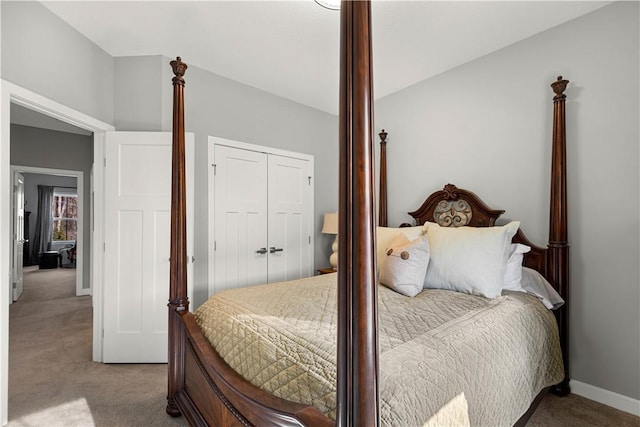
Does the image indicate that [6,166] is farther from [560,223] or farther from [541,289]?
[560,223]

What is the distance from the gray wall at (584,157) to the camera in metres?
1.96

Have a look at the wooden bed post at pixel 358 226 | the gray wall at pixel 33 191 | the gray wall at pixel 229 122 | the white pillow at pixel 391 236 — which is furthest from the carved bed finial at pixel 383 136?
the gray wall at pixel 33 191

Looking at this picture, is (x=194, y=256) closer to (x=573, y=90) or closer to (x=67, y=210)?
(x=573, y=90)

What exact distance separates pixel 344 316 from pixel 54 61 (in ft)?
9.23

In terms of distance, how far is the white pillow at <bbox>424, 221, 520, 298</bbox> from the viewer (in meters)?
1.95

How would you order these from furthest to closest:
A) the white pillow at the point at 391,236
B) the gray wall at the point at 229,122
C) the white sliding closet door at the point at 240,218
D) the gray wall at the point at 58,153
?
the gray wall at the point at 58,153 → the white sliding closet door at the point at 240,218 → the gray wall at the point at 229,122 → the white pillow at the point at 391,236

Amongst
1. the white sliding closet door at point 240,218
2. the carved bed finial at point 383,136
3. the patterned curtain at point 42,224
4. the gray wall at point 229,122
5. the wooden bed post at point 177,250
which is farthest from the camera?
the patterned curtain at point 42,224

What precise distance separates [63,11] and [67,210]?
9.03 m

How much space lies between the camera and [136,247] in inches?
106

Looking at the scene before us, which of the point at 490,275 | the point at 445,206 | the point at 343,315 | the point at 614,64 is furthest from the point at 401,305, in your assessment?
the point at 614,64

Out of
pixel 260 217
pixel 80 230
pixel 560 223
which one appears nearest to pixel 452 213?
pixel 560 223

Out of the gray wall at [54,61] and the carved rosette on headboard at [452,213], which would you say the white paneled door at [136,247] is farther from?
the carved rosette on headboard at [452,213]

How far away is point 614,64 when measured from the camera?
2.03 meters

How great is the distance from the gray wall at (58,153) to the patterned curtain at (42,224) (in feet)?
15.5
